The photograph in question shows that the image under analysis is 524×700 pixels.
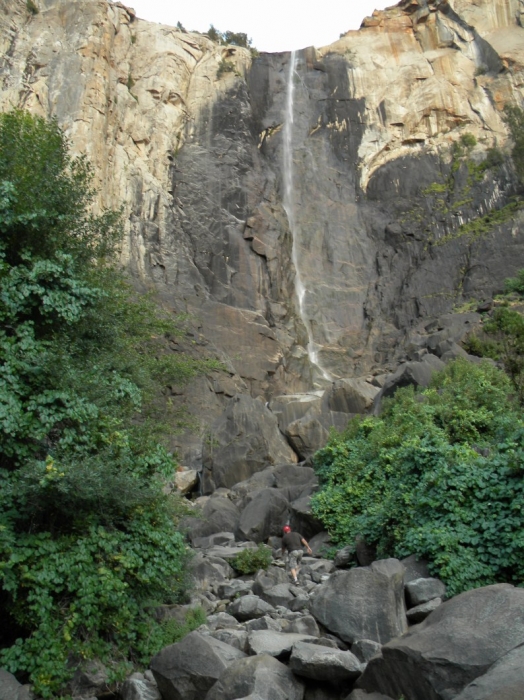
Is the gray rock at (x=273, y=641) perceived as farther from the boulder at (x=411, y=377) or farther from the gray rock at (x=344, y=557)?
the boulder at (x=411, y=377)

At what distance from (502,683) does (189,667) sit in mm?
3901

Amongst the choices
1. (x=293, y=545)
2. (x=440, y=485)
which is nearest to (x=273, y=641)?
(x=440, y=485)

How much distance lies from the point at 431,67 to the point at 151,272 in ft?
97.0

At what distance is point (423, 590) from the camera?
9547 mm

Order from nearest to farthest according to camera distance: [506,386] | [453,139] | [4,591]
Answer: [4,591] < [506,386] < [453,139]

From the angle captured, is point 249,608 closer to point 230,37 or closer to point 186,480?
point 186,480

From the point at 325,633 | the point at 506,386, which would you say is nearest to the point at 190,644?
the point at 325,633

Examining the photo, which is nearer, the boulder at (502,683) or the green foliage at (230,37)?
the boulder at (502,683)

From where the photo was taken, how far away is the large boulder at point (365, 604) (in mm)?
8750

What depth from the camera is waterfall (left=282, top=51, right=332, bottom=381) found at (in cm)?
4091

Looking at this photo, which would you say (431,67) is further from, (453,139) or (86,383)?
(86,383)

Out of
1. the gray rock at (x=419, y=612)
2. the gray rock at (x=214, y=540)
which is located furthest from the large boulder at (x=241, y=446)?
the gray rock at (x=419, y=612)

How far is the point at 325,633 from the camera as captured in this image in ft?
30.1

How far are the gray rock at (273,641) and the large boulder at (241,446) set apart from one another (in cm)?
1478
